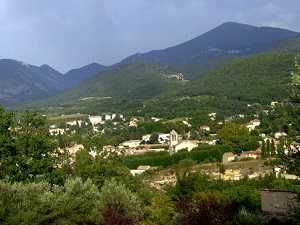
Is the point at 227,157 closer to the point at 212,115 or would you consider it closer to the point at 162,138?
the point at 162,138

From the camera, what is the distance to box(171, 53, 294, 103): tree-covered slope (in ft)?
333

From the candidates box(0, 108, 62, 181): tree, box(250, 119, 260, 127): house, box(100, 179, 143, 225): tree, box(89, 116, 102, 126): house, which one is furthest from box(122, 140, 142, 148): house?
box(100, 179, 143, 225): tree

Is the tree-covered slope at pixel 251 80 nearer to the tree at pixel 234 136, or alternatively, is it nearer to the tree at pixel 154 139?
the tree at pixel 154 139

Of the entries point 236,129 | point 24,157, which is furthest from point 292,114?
point 236,129

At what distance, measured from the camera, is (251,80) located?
113 meters

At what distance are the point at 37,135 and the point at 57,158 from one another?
1297 millimetres

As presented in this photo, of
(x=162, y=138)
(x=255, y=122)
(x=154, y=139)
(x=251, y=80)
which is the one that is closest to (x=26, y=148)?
(x=154, y=139)

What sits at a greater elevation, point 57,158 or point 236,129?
point 57,158

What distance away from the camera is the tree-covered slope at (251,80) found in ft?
333

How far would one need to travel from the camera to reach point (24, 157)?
16.1 m

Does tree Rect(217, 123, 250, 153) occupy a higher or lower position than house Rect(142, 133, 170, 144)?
higher

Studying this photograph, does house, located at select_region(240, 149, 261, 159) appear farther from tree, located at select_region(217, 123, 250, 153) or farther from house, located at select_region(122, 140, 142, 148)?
house, located at select_region(122, 140, 142, 148)

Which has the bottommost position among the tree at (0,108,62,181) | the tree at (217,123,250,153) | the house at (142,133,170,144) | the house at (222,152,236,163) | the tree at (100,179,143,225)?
the house at (142,133,170,144)

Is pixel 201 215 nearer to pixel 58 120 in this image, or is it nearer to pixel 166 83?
pixel 58 120
